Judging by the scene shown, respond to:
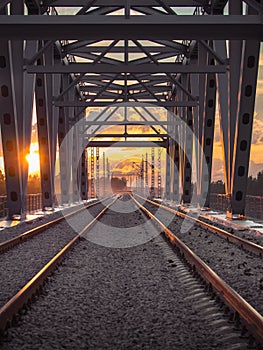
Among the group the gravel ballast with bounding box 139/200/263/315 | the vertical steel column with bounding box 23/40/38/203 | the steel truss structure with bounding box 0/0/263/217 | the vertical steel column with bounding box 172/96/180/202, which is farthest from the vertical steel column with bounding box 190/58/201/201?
the vertical steel column with bounding box 172/96/180/202

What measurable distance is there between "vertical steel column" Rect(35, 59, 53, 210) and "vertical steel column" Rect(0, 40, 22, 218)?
5544 millimetres

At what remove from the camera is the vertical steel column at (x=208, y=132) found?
22172 mm

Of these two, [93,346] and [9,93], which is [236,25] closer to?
[93,346]

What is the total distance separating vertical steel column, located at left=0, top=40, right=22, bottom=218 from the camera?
15.6 metres

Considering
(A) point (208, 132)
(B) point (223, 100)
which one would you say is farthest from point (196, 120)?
(B) point (223, 100)

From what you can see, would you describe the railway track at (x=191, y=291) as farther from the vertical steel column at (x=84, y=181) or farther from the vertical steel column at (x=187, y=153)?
the vertical steel column at (x=84, y=181)

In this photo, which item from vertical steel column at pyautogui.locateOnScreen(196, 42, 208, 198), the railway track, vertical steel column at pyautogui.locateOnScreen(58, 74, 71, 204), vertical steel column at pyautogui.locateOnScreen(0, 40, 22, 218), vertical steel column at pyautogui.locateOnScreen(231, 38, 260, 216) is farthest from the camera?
vertical steel column at pyautogui.locateOnScreen(58, 74, 71, 204)

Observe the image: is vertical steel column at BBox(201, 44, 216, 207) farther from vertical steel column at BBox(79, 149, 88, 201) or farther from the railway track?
vertical steel column at BBox(79, 149, 88, 201)

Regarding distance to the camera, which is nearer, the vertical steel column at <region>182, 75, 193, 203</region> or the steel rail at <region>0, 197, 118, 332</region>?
the steel rail at <region>0, 197, 118, 332</region>

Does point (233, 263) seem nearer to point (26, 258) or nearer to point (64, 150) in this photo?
point (26, 258)

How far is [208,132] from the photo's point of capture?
22.9 m

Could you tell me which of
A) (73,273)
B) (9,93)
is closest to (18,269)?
(73,273)

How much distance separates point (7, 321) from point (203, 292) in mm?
2580

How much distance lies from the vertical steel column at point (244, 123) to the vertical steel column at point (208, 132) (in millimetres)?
5756
